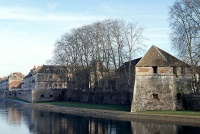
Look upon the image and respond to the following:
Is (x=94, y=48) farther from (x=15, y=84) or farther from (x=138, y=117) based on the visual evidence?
(x=15, y=84)

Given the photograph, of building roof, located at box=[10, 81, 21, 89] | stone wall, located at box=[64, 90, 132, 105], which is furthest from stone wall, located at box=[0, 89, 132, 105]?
building roof, located at box=[10, 81, 21, 89]

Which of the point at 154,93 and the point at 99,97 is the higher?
the point at 154,93

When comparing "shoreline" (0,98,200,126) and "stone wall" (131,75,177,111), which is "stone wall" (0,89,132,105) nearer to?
"shoreline" (0,98,200,126)

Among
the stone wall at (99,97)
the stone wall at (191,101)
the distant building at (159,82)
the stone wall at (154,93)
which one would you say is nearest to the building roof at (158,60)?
the distant building at (159,82)

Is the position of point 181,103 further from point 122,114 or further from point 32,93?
point 32,93

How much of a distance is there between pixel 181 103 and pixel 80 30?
27.4 m

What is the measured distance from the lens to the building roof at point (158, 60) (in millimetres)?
34219

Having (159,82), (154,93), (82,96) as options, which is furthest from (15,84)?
(159,82)

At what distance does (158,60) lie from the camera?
34.4 m

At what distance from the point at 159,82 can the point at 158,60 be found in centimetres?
248

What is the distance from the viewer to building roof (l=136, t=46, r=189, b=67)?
34.2m

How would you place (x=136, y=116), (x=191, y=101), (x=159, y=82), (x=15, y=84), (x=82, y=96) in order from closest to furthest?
(x=136, y=116) → (x=191, y=101) → (x=159, y=82) → (x=82, y=96) → (x=15, y=84)

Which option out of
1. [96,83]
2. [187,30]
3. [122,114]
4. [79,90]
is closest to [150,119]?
[122,114]

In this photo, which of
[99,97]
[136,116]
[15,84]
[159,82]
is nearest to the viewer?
[136,116]
